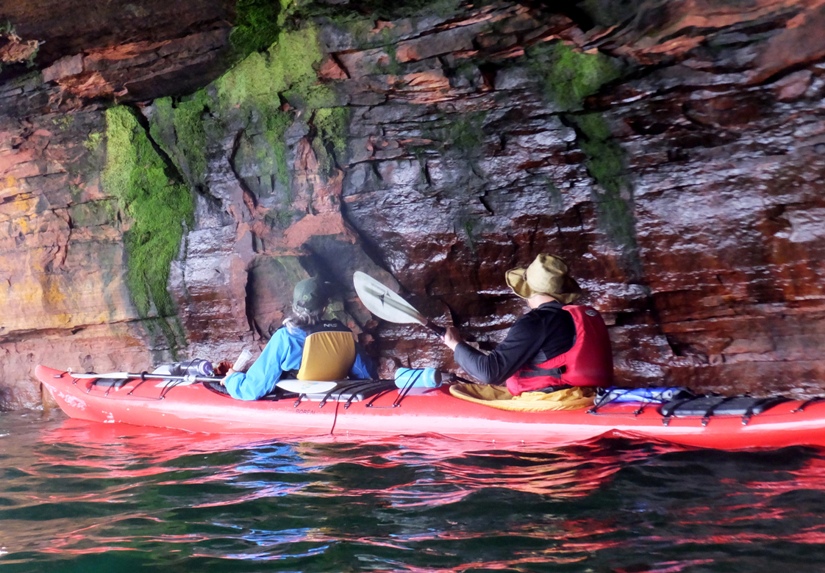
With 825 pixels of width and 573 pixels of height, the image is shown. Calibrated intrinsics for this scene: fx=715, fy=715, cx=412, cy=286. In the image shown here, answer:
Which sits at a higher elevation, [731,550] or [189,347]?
[189,347]

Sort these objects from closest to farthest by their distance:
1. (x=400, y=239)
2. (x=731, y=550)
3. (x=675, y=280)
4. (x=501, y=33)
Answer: (x=731, y=550), (x=501, y=33), (x=675, y=280), (x=400, y=239)

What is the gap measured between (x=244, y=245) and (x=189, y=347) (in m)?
1.39

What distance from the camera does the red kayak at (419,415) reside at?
3.75 metres

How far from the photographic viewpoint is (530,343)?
4078 mm

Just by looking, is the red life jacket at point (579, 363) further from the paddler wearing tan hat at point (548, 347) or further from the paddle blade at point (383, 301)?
the paddle blade at point (383, 301)

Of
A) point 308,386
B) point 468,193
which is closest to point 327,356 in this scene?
point 308,386

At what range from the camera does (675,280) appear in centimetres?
568

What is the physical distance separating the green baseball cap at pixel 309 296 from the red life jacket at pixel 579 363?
1625mm

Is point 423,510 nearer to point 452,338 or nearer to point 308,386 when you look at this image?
point 452,338

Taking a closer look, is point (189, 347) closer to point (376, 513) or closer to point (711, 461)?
point (376, 513)

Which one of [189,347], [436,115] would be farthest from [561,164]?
[189,347]

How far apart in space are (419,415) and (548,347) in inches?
38.1

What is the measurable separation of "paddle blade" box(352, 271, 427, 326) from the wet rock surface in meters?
1.01

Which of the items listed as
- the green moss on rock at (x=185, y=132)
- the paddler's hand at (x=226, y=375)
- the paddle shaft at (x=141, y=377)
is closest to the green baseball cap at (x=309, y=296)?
the paddler's hand at (x=226, y=375)
